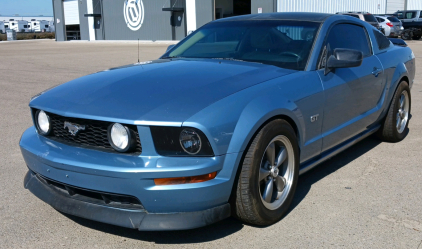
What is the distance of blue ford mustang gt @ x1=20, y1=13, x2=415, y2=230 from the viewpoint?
263 cm

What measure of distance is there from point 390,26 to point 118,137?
2707 cm

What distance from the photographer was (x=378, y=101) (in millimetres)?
4613

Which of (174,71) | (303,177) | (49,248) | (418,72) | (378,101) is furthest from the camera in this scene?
(418,72)

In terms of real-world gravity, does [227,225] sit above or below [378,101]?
below

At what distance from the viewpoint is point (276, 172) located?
124 inches

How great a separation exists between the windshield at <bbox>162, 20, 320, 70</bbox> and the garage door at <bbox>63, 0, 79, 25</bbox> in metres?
47.8

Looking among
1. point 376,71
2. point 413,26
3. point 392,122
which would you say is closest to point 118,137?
point 376,71

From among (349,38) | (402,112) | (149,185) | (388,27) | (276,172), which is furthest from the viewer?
(388,27)

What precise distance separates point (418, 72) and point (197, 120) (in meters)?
10.9

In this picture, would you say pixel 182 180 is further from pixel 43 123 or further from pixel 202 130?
pixel 43 123

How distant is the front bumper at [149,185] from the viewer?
2576 mm

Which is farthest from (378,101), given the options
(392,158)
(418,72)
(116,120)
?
(418,72)

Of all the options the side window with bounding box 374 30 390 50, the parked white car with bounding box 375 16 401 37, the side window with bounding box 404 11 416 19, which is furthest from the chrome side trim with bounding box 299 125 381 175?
the side window with bounding box 404 11 416 19

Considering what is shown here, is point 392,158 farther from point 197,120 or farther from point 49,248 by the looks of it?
point 49,248
